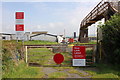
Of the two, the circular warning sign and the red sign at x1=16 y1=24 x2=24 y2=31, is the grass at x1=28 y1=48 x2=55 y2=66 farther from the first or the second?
the red sign at x1=16 y1=24 x2=24 y2=31

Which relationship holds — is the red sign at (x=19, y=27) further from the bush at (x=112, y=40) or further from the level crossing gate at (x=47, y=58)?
the bush at (x=112, y=40)

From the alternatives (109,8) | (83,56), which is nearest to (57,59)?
(83,56)

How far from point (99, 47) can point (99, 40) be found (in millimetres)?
477

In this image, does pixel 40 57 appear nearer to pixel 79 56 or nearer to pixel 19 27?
pixel 19 27

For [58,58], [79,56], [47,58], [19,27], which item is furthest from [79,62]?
[19,27]

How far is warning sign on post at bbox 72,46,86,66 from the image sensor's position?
25.0 feet

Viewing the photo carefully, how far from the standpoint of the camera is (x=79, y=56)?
7684 mm

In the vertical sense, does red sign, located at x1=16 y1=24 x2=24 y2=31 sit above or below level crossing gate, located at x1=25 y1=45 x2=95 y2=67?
above

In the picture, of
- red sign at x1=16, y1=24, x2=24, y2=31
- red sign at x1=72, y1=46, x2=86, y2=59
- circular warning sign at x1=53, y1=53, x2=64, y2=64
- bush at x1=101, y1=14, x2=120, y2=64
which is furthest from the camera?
red sign at x1=16, y1=24, x2=24, y2=31

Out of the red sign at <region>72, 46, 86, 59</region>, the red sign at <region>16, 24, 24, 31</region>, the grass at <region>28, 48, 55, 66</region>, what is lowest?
the grass at <region>28, 48, 55, 66</region>

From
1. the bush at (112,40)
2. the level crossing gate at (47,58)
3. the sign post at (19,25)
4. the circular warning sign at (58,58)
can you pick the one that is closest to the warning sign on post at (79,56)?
the level crossing gate at (47,58)

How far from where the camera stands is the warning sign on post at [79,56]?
7.61 metres

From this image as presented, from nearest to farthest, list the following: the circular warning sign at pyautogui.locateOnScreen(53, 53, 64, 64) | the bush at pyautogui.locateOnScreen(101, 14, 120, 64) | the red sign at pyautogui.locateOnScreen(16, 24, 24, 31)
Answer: the bush at pyautogui.locateOnScreen(101, 14, 120, 64), the circular warning sign at pyautogui.locateOnScreen(53, 53, 64, 64), the red sign at pyautogui.locateOnScreen(16, 24, 24, 31)

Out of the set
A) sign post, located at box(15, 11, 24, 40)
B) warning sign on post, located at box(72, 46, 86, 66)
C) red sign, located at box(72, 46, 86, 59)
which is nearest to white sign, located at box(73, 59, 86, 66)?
warning sign on post, located at box(72, 46, 86, 66)
